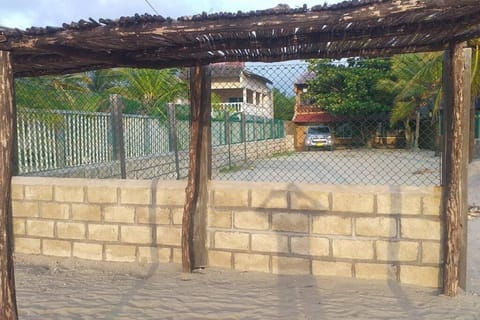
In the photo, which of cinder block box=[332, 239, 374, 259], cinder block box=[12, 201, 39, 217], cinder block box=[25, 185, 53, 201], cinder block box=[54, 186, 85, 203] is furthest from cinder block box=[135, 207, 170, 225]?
cinder block box=[332, 239, 374, 259]

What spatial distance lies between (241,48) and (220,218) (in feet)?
5.91

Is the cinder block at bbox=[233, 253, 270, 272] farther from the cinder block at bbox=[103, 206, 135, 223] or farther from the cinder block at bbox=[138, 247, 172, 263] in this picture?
the cinder block at bbox=[103, 206, 135, 223]

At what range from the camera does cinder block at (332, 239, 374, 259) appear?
4160 mm

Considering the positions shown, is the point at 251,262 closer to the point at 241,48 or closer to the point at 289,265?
the point at 289,265

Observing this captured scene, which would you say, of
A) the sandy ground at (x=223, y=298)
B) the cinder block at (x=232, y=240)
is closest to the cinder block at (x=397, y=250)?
the sandy ground at (x=223, y=298)

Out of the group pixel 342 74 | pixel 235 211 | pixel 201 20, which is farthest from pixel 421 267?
pixel 342 74

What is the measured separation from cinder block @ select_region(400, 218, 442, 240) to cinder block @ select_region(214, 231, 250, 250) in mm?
1464

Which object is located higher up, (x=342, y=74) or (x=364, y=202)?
(x=342, y=74)

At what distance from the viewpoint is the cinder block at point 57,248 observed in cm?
507

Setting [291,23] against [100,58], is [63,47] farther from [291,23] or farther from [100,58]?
[291,23]

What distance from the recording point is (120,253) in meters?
4.88

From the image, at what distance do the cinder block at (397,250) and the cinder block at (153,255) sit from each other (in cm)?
211

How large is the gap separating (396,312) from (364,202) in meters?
1.01

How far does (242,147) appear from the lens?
1455cm
